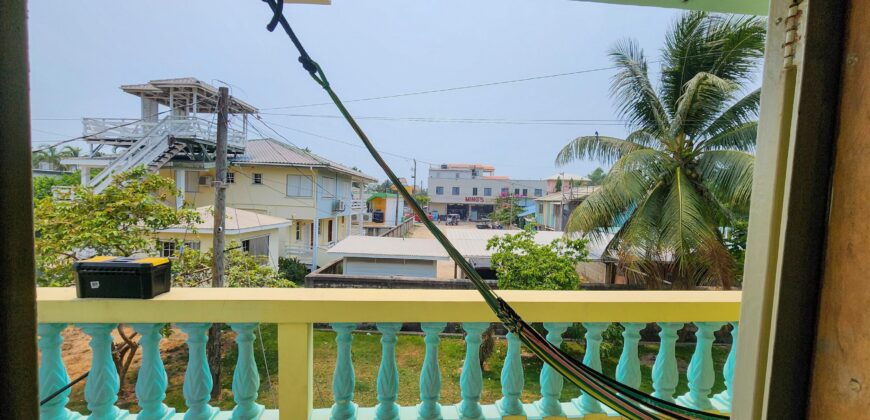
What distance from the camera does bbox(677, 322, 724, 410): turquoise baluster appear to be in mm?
1497

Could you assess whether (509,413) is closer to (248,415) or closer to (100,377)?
(248,415)

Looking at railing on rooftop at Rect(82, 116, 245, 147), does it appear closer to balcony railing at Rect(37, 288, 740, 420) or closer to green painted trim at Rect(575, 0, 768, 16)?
balcony railing at Rect(37, 288, 740, 420)

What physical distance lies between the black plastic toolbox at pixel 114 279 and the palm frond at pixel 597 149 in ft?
25.8

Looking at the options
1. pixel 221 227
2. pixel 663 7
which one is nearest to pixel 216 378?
pixel 221 227

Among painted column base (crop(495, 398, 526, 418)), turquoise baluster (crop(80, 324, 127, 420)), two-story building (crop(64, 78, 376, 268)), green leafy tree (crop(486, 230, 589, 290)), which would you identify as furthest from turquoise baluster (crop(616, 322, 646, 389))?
two-story building (crop(64, 78, 376, 268))

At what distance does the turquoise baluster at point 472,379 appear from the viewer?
1416 millimetres

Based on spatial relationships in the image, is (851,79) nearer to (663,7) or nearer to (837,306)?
(837,306)

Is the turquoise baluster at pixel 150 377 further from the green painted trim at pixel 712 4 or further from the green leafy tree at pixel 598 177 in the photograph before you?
the green leafy tree at pixel 598 177

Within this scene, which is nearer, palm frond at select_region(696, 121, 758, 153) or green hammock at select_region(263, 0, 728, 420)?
green hammock at select_region(263, 0, 728, 420)

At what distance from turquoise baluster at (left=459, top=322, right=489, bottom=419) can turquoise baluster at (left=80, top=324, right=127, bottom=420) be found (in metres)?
1.23

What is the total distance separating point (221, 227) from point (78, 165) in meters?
3.66

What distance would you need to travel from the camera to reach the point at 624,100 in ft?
25.6

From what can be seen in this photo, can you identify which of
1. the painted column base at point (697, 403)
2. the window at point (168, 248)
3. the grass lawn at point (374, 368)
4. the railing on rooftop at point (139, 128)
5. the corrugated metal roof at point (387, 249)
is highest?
the railing on rooftop at point (139, 128)

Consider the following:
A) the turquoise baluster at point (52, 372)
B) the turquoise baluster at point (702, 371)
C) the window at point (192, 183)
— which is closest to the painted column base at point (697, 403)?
the turquoise baluster at point (702, 371)
